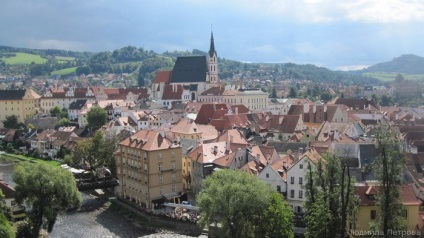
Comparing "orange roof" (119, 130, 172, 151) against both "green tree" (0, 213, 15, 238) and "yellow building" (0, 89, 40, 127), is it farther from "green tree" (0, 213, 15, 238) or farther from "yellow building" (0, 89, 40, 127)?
"yellow building" (0, 89, 40, 127)

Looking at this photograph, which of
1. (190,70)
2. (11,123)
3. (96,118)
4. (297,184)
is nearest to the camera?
(297,184)

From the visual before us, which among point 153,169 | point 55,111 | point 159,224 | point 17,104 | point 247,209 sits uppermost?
point 17,104

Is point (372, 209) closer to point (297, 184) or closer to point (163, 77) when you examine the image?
point (297, 184)

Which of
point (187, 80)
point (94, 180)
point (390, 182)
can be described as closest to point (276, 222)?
point (390, 182)

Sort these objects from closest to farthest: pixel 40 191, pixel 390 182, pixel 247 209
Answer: pixel 390 182, pixel 247 209, pixel 40 191

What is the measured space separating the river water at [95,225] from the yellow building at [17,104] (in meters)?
56.6

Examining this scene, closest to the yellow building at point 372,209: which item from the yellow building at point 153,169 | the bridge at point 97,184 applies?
the yellow building at point 153,169

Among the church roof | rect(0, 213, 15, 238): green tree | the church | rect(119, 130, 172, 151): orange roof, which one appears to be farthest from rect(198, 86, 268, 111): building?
rect(0, 213, 15, 238): green tree

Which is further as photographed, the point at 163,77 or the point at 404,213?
the point at 163,77

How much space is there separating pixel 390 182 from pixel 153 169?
20.9m

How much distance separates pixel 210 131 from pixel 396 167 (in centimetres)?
3341

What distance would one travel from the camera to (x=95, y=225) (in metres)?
40.1

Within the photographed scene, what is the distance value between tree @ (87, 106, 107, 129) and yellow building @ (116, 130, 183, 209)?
3574 cm

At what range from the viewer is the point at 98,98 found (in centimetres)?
10856
